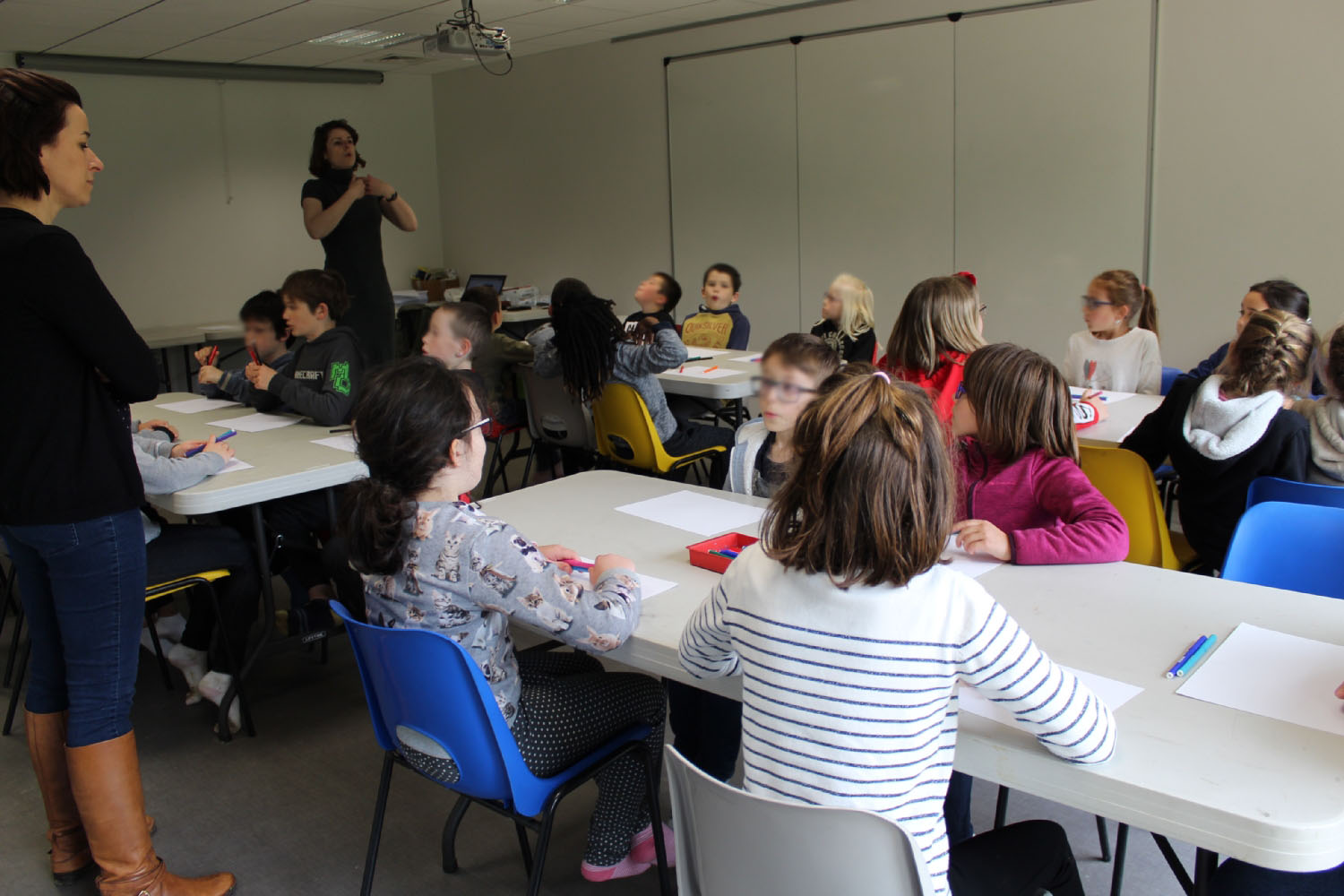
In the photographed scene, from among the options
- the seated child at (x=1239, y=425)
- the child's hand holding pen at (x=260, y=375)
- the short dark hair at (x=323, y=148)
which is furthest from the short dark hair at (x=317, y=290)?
the seated child at (x=1239, y=425)

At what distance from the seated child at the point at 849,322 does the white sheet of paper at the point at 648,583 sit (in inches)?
123

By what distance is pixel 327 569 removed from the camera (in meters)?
2.98

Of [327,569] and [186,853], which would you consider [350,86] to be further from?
[186,853]

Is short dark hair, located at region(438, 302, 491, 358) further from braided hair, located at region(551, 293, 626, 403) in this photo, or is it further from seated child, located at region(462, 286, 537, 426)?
seated child, located at region(462, 286, 537, 426)

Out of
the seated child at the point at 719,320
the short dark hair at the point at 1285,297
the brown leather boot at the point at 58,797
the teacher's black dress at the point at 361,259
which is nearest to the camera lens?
the brown leather boot at the point at 58,797

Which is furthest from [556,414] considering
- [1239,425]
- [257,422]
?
[1239,425]

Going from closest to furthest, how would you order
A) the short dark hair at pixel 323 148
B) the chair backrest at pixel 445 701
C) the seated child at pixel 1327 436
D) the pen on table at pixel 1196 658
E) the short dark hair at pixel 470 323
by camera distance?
the pen on table at pixel 1196 658
the chair backrest at pixel 445 701
the seated child at pixel 1327 436
the short dark hair at pixel 470 323
the short dark hair at pixel 323 148

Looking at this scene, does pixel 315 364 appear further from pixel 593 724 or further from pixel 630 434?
pixel 593 724

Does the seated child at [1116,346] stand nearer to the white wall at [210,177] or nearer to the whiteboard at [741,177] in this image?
the whiteboard at [741,177]

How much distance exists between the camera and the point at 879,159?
6156 mm

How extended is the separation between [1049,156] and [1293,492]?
3667mm

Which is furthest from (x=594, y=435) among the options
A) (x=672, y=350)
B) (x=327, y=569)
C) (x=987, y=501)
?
(x=987, y=501)

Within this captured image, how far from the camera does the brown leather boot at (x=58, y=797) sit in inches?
78.0

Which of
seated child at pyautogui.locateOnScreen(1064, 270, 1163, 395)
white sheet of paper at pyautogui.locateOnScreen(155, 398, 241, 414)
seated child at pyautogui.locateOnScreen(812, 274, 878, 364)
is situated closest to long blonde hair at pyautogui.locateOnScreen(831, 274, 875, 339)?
seated child at pyautogui.locateOnScreen(812, 274, 878, 364)
